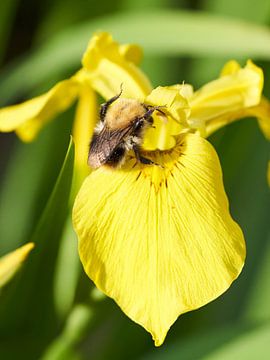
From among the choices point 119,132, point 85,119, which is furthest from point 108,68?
point 119,132

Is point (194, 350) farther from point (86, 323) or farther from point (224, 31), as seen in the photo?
point (224, 31)

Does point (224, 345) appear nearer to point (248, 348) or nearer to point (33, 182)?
point (248, 348)

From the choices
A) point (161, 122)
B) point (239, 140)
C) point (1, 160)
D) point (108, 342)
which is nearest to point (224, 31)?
point (239, 140)

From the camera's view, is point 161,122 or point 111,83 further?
point 111,83

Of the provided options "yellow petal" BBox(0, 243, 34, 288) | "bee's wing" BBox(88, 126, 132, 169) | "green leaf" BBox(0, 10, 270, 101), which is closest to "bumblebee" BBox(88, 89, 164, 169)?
"bee's wing" BBox(88, 126, 132, 169)

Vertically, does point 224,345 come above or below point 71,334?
below

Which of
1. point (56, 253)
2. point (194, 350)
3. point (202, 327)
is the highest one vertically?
point (56, 253)

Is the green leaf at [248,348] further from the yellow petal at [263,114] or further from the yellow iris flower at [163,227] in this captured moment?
the yellow petal at [263,114]

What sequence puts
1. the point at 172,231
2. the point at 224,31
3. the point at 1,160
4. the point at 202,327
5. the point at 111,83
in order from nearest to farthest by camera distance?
1. the point at 172,231
2. the point at 111,83
3. the point at 224,31
4. the point at 202,327
5. the point at 1,160
